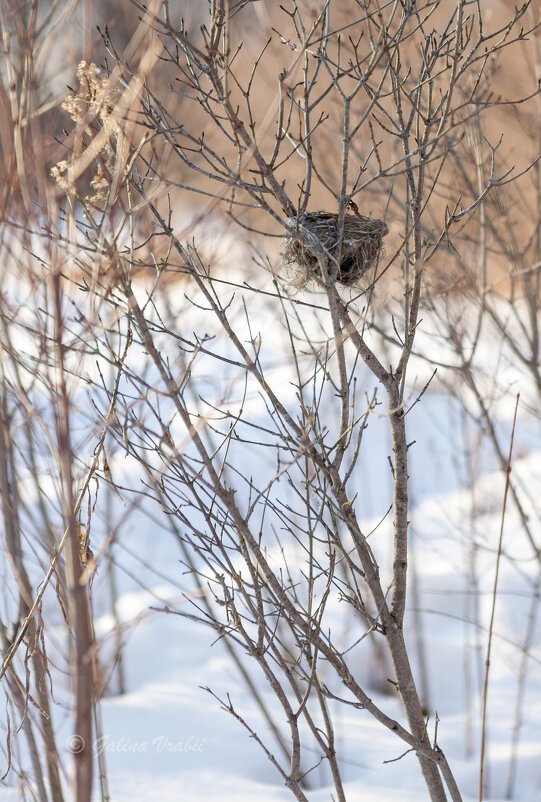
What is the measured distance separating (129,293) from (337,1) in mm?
2975

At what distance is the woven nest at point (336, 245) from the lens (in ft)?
5.84

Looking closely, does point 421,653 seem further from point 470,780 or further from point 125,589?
point 125,589

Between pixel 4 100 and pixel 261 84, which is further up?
pixel 261 84

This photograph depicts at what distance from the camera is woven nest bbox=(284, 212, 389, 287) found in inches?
70.1

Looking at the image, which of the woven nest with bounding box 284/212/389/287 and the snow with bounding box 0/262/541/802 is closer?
the woven nest with bounding box 284/212/389/287

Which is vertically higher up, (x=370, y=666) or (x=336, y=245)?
(x=370, y=666)

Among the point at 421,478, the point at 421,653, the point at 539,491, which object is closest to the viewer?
the point at 421,653

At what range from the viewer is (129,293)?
1531mm

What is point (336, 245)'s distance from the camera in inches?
69.9

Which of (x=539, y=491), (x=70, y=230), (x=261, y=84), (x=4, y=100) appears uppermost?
(x=261, y=84)

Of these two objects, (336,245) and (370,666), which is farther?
(370,666)

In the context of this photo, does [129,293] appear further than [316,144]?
No

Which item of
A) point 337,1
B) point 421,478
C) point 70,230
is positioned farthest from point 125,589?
point 70,230

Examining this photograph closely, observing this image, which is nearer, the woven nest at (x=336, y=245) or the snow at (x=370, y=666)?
the woven nest at (x=336, y=245)
